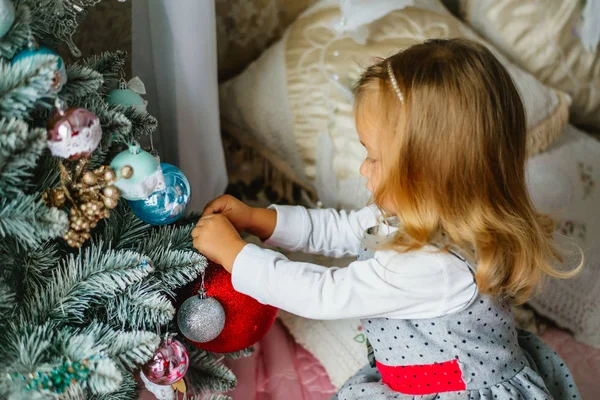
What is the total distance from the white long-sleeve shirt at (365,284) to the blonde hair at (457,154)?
25 millimetres

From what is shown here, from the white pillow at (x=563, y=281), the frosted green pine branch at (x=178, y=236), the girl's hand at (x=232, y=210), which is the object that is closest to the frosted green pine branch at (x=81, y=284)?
the frosted green pine branch at (x=178, y=236)

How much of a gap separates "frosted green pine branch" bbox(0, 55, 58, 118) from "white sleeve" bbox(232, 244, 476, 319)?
36cm

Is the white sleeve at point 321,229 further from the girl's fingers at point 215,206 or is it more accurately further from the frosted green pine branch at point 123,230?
the frosted green pine branch at point 123,230

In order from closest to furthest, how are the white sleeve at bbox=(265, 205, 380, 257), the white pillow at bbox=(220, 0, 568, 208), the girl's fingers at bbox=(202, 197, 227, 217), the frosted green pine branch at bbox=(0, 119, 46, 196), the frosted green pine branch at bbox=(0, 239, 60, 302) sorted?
1. the frosted green pine branch at bbox=(0, 119, 46, 196)
2. the frosted green pine branch at bbox=(0, 239, 60, 302)
3. the girl's fingers at bbox=(202, 197, 227, 217)
4. the white sleeve at bbox=(265, 205, 380, 257)
5. the white pillow at bbox=(220, 0, 568, 208)

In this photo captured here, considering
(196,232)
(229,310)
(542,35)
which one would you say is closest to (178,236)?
(196,232)

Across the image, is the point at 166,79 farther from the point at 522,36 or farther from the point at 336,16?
the point at 522,36

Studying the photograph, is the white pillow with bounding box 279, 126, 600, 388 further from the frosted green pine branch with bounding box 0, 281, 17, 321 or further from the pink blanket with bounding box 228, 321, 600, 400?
the frosted green pine branch with bounding box 0, 281, 17, 321

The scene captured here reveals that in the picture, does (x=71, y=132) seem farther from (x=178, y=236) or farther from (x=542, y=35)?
(x=542, y=35)

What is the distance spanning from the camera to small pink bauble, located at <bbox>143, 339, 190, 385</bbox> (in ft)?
2.52

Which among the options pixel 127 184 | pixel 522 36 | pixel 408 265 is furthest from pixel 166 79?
pixel 522 36

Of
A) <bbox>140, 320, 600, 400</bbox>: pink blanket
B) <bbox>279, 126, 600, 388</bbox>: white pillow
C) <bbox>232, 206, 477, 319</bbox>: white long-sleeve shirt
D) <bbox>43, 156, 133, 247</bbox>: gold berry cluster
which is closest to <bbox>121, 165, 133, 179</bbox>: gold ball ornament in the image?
<bbox>43, 156, 133, 247</bbox>: gold berry cluster

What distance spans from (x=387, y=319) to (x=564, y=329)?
0.55m

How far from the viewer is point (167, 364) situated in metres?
0.77

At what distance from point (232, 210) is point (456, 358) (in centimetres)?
41
